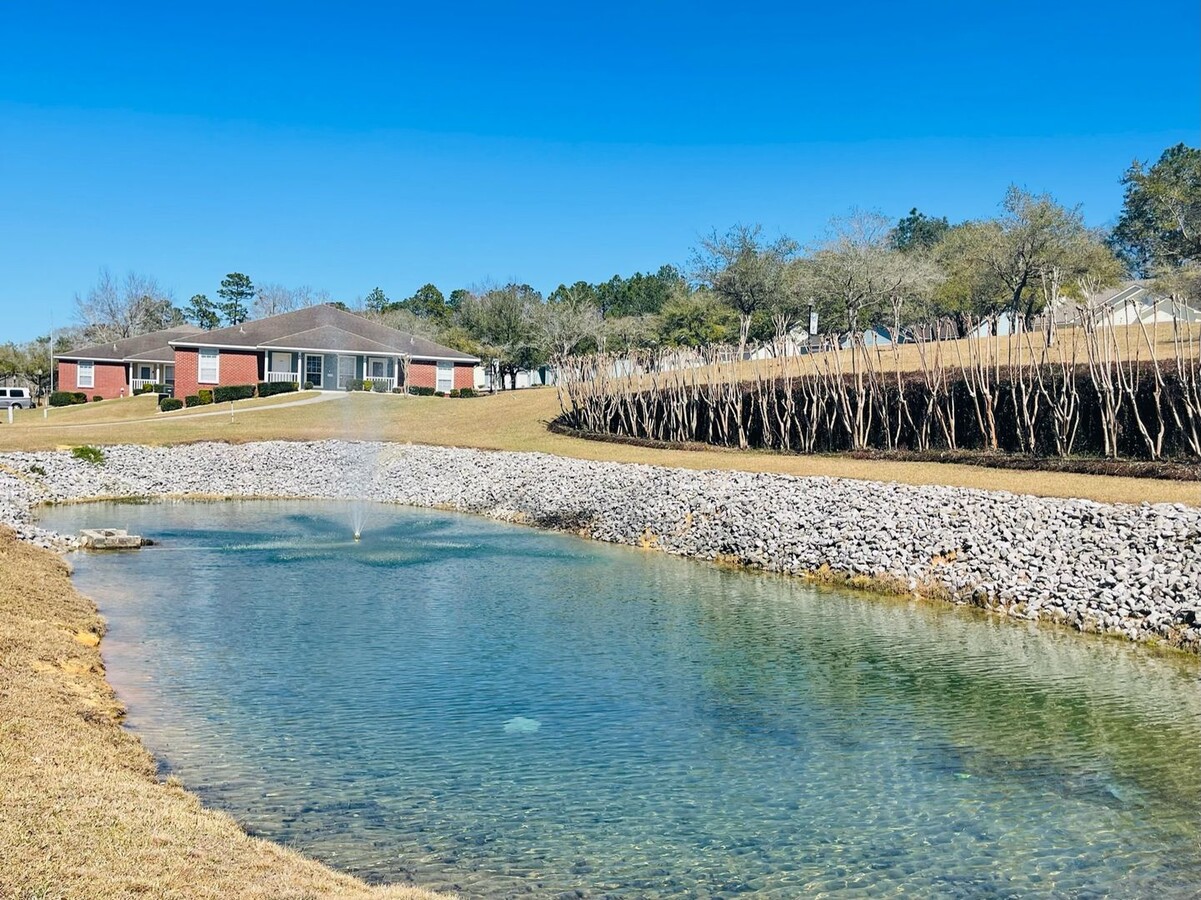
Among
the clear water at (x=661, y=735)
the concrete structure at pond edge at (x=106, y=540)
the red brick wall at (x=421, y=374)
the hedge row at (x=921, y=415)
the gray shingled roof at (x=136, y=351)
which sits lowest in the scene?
the clear water at (x=661, y=735)

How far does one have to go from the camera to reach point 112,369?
6544 cm

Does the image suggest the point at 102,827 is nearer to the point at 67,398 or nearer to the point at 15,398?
the point at 67,398

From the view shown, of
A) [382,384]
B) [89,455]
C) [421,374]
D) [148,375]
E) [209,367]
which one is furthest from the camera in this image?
[148,375]

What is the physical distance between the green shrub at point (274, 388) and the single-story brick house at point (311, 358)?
1.42 m

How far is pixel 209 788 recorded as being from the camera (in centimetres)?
734

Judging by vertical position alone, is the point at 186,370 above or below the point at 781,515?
above

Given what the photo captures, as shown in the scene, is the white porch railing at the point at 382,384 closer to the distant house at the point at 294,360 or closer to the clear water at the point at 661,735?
the distant house at the point at 294,360

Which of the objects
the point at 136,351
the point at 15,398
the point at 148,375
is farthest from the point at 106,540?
the point at 136,351

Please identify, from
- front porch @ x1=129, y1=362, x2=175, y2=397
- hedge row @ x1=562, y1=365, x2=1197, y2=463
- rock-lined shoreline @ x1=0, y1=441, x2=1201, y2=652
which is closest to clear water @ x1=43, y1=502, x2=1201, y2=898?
rock-lined shoreline @ x1=0, y1=441, x2=1201, y2=652

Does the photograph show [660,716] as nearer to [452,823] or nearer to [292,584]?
[452,823]

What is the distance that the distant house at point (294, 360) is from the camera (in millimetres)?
55719

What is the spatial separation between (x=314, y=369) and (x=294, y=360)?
118 cm

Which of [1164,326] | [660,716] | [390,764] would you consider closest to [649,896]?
[390,764]

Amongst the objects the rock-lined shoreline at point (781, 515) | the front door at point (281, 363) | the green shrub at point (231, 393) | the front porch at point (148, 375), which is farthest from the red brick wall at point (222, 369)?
the rock-lined shoreline at point (781, 515)
